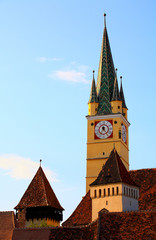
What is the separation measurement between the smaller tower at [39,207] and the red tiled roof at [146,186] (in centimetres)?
693

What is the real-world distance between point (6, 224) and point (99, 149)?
1582 centimetres

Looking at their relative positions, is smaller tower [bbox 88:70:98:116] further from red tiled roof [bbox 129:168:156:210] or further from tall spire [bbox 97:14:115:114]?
red tiled roof [bbox 129:168:156:210]

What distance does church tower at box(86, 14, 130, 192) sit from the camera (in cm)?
5947

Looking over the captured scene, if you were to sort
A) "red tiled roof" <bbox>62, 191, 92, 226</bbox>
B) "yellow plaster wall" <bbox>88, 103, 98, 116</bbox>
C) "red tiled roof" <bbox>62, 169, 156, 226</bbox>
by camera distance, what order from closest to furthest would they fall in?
"red tiled roof" <bbox>62, 169, 156, 226</bbox>
"red tiled roof" <bbox>62, 191, 92, 226</bbox>
"yellow plaster wall" <bbox>88, 103, 98, 116</bbox>

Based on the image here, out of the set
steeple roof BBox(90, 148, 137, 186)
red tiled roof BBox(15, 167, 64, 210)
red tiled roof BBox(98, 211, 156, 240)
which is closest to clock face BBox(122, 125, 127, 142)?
red tiled roof BBox(15, 167, 64, 210)

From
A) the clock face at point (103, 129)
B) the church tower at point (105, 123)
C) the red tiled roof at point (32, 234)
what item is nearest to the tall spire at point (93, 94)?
the church tower at point (105, 123)

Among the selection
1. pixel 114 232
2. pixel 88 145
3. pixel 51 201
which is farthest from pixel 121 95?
pixel 114 232

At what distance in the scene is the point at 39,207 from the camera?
49094mm

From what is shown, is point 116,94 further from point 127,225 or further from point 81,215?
point 127,225

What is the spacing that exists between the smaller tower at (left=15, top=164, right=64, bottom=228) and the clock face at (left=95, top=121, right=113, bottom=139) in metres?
10.9

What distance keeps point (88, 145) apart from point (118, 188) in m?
17.7

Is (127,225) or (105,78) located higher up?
(105,78)

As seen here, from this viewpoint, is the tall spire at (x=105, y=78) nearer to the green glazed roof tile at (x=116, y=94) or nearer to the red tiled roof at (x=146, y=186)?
the green glazed roof tile at (x=116, y=94)

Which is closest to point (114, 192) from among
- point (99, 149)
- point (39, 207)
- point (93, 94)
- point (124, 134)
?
point (39, 207)
